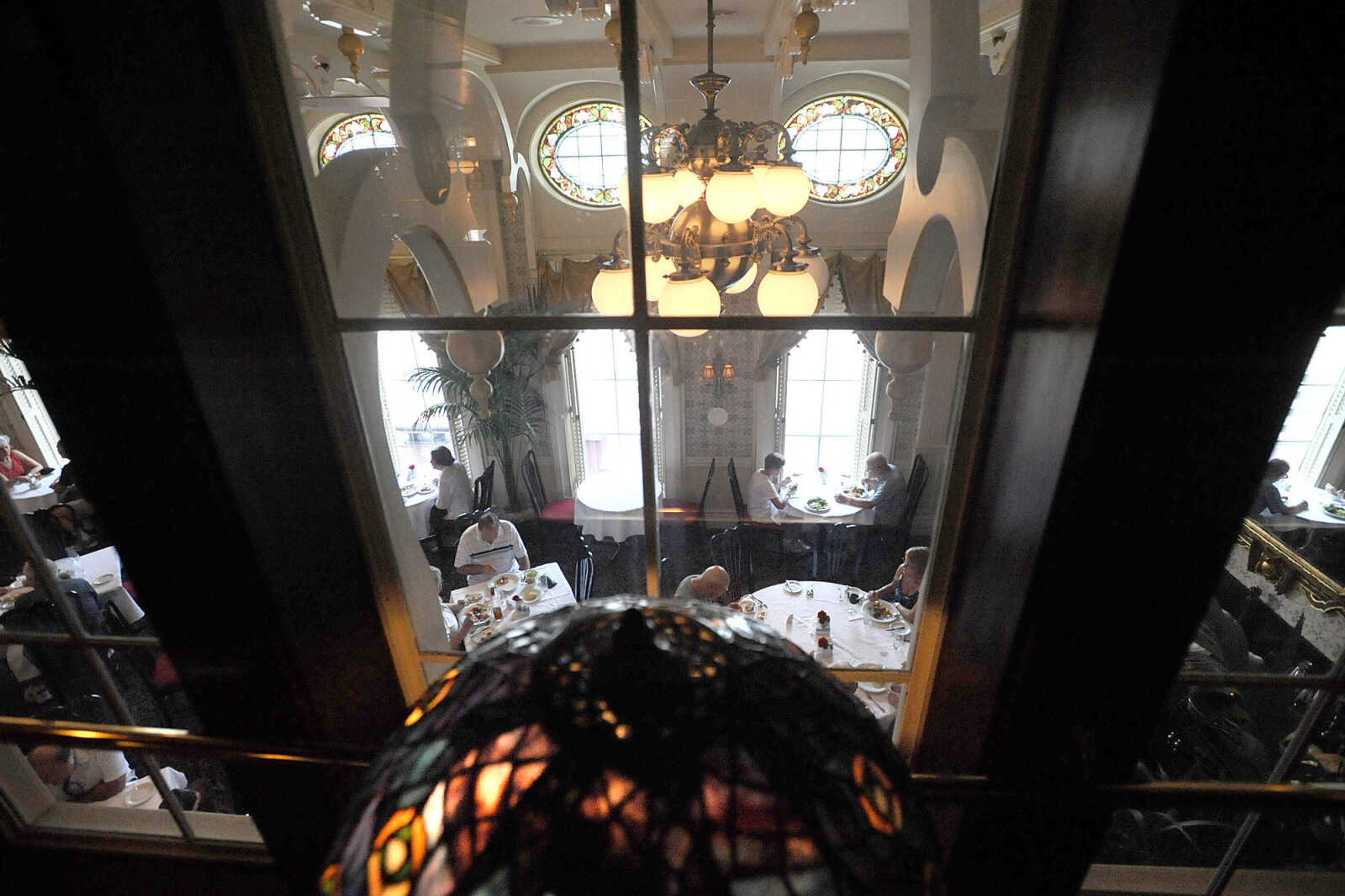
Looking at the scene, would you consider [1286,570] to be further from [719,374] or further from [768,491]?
[719,374]

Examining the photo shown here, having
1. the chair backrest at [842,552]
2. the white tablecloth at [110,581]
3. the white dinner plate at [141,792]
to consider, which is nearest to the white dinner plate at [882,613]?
the chair backrest at [842,552]

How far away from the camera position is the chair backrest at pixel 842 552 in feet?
6.73

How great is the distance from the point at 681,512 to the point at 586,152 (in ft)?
2.27

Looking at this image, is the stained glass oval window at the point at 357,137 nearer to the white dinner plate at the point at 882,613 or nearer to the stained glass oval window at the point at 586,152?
the stained glass oval window at the point at 586,152

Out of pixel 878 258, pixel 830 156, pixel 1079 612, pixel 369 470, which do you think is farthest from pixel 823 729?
pixel 830 156

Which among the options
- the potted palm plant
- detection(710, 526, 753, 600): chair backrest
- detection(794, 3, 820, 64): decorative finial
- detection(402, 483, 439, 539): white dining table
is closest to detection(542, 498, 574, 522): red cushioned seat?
the potted palm plant

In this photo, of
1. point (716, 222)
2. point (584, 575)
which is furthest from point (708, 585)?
point (584, 575)

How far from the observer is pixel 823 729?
1.12 ft

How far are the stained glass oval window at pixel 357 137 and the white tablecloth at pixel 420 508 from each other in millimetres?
617

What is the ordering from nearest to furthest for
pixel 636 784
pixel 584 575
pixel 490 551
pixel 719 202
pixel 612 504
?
pixel 636 784 < pixel 719 202 < pixel 612 504 < pixel 490 551 < pixel 584 575

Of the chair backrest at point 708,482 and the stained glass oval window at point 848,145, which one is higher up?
the stained glass oval window at point 848,145

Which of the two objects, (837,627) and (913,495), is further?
(837,627)

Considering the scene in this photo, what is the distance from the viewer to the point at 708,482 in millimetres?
1646

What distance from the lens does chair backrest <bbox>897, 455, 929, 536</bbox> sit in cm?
103
